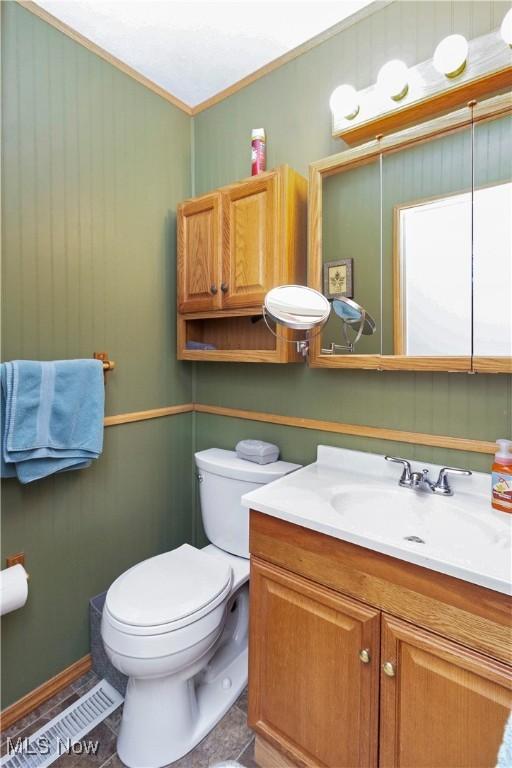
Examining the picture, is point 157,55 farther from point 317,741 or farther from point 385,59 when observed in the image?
point 317,741

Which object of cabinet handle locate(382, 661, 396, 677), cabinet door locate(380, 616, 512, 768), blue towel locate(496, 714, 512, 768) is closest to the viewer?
blue towel locate(496, 714, 512, 768)

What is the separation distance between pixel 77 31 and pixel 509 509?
2127 millimetres

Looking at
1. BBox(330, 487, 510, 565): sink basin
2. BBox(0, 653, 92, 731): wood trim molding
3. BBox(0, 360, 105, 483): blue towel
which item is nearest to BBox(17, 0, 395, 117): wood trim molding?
BBox(0, 360, 105, 483): blue towel

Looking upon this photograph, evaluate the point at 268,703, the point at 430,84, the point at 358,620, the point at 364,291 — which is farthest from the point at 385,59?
the point at 268,703

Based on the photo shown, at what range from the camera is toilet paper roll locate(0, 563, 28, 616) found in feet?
4.01

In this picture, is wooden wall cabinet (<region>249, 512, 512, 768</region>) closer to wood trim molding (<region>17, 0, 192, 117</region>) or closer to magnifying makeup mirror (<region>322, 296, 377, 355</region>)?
magnifying makeup mirror (<region>322, 296, 377, 355</region>)

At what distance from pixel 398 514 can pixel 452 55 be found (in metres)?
1.35

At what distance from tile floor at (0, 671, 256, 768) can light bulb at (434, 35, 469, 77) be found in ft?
7.11

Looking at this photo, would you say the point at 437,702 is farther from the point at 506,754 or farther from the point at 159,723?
the point at 159,723

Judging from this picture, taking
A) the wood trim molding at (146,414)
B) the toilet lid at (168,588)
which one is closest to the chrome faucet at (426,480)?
the toilet lid at (168,588)

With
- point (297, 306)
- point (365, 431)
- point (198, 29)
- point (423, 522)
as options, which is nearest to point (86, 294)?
point (297, 306)

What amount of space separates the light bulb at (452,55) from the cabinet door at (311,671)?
1509 mm

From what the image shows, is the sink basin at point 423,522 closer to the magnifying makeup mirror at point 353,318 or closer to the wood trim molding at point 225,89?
the magnifying makeup mirror at point 353,318

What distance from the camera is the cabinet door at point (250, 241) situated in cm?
143
